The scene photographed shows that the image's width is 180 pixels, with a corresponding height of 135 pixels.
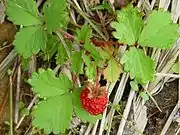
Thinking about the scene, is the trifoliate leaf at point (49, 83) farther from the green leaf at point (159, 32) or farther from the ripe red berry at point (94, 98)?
the green leaf at point (159, 32)

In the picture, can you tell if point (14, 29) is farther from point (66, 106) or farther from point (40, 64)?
point (66, 106)

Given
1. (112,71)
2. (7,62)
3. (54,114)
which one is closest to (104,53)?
(112,71)

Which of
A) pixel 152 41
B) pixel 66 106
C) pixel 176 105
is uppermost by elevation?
pixel 152 41

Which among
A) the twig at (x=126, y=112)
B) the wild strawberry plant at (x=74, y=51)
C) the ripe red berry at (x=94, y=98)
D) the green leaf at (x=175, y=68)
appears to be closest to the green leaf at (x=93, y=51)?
the wild strawberry plant at (x=74, y=51)

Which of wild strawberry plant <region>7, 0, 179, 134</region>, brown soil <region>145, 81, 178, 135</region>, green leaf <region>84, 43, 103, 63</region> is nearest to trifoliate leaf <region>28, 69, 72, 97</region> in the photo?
wild strawberry plant <region>7, 0, 179, 134</region>

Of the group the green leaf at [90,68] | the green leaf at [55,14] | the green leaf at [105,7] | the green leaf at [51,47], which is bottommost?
the green leaf at [90,68]

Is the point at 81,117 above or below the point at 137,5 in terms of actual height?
below

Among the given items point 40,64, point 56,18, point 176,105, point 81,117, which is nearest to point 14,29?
point 40,64
